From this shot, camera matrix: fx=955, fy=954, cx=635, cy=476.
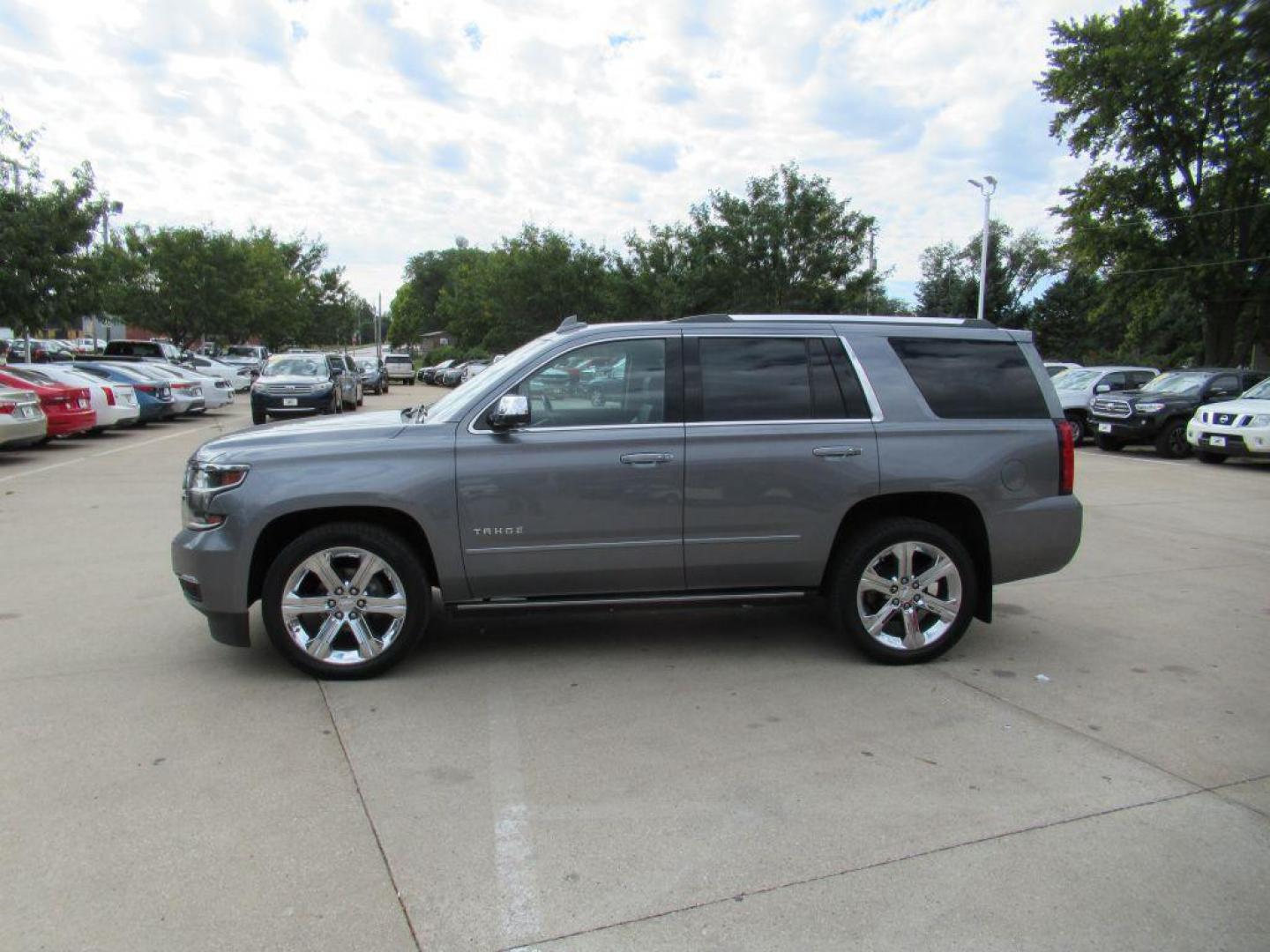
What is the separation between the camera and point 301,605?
4871 millimetres

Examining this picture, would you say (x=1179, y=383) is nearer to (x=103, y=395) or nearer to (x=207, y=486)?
(x=207, y=486)

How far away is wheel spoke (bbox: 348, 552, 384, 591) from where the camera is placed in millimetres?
4891

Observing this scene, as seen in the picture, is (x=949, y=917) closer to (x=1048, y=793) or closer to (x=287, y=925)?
(x=1048, y=793)

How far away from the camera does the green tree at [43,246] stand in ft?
77.8

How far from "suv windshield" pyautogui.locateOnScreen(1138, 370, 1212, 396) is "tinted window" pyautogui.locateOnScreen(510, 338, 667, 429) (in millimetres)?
16549

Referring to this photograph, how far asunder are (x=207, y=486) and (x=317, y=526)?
0.59m

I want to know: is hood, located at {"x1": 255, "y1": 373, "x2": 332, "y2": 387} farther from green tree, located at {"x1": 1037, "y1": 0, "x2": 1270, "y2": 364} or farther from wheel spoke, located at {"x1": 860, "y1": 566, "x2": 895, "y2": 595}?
green tree, located at {"x1": 1037, "y1": 0, "x2": 1270, "y2": 364}

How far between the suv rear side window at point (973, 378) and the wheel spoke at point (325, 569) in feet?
10.8

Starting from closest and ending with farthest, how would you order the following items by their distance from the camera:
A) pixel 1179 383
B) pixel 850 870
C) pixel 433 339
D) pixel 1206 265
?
pixel 850 870 → pixel 1179 383 → pixel 1206 265 → pixel 433 339

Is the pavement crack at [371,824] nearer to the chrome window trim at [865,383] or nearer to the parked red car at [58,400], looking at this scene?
the chrome window trim at [865,383]

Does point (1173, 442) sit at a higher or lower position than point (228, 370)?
lower

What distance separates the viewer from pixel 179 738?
13.9 ft

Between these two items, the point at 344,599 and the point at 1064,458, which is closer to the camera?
the point at 344,599

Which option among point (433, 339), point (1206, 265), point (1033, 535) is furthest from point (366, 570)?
point (433, 339)
